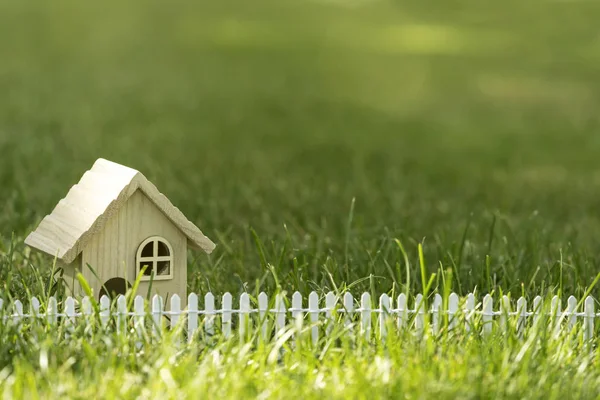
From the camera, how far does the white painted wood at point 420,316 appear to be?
3.87 meters

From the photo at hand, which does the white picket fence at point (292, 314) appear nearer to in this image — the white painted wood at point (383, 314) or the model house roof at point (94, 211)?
the white painted wood at point (383, 314)

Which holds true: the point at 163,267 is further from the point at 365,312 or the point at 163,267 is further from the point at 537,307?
the point at 537,307

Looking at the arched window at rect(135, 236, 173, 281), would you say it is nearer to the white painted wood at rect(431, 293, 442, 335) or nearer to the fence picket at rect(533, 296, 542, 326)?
the white painted wood at rect(431, 293, 442, 335)

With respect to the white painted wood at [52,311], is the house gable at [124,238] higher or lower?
higher

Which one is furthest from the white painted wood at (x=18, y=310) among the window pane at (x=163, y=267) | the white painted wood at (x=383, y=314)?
the white painted wood at (x=383, y=314)

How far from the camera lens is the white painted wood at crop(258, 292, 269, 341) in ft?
12.3

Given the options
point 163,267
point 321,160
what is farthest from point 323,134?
point 163,267

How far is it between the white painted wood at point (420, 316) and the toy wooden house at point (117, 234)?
949 mm

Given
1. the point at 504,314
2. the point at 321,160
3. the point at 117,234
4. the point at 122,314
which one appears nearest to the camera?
the point at 122,314

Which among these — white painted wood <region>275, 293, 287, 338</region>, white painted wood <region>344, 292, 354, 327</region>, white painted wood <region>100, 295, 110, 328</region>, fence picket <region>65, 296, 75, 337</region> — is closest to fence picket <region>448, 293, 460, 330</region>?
white painted wood <region>344, 292, 354, 327</region>

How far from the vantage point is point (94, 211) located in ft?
12.8

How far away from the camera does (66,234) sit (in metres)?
3.95

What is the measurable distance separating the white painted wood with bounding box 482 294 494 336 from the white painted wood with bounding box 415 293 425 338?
27cm

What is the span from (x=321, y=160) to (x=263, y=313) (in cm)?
567
